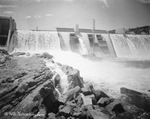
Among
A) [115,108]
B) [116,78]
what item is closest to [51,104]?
[115,108]

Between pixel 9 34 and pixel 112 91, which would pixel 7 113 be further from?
pixel 9 34

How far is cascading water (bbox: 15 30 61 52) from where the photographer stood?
1513cm

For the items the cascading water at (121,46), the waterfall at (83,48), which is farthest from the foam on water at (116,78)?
the cascading water at (121,46)

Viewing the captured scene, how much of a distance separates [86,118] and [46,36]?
16012mm

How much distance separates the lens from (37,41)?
632 inches

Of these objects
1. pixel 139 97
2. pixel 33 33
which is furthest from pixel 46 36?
pixel 139 97

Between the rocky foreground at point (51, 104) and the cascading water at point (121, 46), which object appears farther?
the cascading water at point (121, 46)

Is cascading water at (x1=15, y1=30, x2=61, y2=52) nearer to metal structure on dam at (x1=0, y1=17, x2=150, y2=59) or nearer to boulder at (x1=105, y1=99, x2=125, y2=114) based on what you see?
metal structure on dam at (x1=0, y1=17, x2=150, y2=59)

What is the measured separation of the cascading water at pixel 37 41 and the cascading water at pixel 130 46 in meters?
12.9

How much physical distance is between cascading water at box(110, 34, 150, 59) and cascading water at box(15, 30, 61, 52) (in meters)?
12.9

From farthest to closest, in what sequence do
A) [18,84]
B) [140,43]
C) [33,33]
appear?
[140,43] < [33,33] < [18,84]

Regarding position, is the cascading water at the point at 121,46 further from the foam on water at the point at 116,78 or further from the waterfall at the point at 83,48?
the foam on water at the point at 116,78

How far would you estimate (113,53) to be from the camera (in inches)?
787

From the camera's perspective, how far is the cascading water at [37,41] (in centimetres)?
1513
